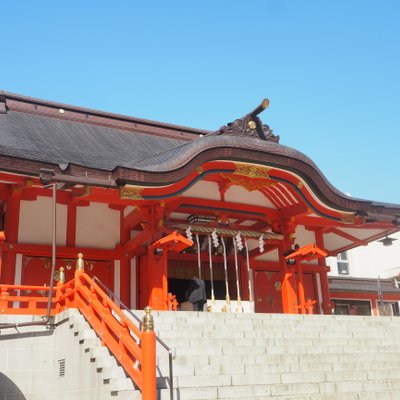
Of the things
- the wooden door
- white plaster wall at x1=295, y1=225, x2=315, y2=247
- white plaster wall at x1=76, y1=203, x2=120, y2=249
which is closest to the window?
white plaster wall at x1=295, y1=225, x2=315, y2=247

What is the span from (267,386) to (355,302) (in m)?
16.6

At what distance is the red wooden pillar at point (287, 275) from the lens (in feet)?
47.0

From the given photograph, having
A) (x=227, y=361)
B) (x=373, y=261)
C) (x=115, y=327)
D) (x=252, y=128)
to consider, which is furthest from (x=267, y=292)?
(x=373, y=261)

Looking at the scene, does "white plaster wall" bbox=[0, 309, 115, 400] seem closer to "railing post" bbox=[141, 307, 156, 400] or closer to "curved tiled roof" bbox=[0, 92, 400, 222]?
"railing post" bbox=[141, 307, 156, 400]

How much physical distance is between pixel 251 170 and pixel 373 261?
22.0m

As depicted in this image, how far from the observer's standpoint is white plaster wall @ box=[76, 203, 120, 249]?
44.9 feet

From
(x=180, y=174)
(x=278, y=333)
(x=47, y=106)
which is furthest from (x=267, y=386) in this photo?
(x=47, y=106)

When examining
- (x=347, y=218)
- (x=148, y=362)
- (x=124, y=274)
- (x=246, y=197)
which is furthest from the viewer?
(x=347, y=218)

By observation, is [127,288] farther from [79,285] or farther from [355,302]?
[355,302]

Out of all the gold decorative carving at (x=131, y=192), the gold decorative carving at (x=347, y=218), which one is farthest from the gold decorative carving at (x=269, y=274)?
the gold decorative carving at (x=131, y=192)

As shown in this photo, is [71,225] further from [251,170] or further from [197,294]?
[251,170]

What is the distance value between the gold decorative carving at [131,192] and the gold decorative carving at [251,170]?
2779 mm

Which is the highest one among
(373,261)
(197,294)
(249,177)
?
(373,261)

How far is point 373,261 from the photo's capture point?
33125 mm
